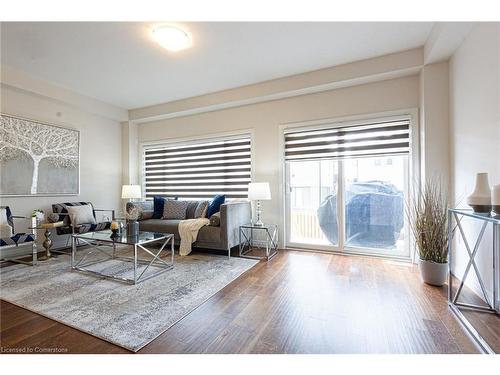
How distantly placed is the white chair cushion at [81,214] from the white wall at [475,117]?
5.20 m

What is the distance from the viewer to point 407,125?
3.34 metres

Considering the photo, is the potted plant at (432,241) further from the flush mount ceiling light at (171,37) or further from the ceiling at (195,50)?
the flush mount ceiling light at (171,37)

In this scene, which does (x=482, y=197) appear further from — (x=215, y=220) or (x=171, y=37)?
(x=171, y=37)

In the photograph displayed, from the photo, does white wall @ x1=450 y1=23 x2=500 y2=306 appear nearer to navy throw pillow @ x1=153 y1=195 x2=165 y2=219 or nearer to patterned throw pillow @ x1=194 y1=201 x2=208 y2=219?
patterned throw pillow @ x1=194 y1=201 x2=208 y2=219

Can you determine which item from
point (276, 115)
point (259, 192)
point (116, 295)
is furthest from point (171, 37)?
point (116, 295)

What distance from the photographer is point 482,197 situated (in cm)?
187

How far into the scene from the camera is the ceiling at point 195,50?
2592mm

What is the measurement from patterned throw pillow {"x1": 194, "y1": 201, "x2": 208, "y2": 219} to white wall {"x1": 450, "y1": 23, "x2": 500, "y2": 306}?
134 inches

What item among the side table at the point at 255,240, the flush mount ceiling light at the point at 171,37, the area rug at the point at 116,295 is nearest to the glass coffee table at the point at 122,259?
the area rug at the point at 116,295

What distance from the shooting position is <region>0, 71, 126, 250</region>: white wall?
3.71 m

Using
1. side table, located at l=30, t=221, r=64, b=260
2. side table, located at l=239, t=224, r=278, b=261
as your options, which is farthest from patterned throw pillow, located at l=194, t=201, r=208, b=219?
side table, located at l=30, t=221, r=64, b=260
